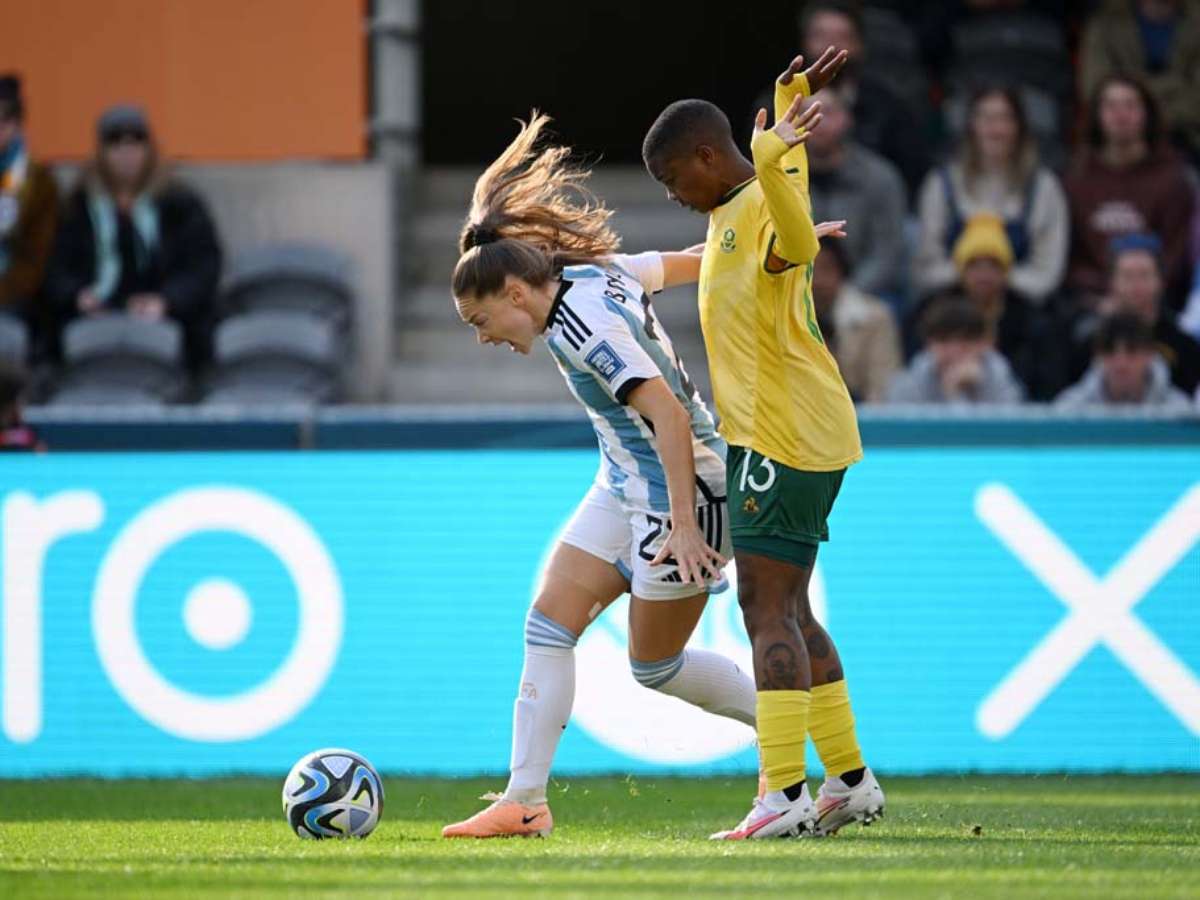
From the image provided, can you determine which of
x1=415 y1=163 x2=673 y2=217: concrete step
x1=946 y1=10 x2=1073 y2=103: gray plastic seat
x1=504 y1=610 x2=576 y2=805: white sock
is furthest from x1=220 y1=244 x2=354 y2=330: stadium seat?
x1=504 y1=610 x2=576 y2=805: white sock

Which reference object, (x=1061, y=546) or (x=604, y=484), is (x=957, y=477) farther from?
(x=604, y=484)

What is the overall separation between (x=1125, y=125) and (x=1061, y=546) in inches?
157

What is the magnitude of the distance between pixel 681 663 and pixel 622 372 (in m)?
1.05

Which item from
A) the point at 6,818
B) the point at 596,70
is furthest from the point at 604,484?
the point at 596,70

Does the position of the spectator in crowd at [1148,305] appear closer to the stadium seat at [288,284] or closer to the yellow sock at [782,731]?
the stadium seat at [288,284]

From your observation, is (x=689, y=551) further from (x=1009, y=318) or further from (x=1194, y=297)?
(x=1194, y=297)

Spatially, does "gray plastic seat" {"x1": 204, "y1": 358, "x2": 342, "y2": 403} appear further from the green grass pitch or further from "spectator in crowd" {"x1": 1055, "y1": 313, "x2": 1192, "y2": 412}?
"spectator in crowd" {"x1": 1055, "y1": 313, "x2": 1192, "y2": 412}

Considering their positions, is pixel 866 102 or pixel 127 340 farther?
pixel 866 102

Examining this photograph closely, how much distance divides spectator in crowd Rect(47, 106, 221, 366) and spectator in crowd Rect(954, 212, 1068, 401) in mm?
4154

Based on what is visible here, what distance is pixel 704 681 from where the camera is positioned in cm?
702

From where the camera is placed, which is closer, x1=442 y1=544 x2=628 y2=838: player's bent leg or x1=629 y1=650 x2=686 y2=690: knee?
x1=442 y1=544 x2=628 y2=838: player's bent leg

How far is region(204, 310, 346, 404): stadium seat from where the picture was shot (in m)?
12.4

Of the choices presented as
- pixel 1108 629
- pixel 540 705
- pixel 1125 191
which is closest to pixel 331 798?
pixel 540 705

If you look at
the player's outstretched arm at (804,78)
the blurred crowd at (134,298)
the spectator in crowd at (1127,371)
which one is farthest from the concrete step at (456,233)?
the player's outstretched arm at (804,78)
